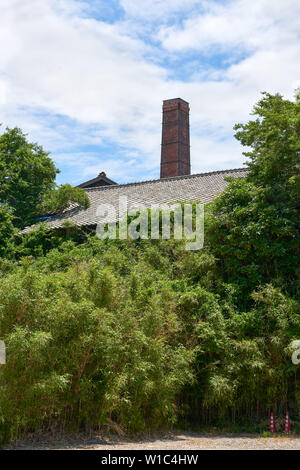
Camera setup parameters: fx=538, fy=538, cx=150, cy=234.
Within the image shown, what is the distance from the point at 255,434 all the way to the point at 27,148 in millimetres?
15344

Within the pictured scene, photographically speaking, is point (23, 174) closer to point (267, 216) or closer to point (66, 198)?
point (66, 198)

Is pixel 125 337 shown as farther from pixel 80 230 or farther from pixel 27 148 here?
pixel 27 148

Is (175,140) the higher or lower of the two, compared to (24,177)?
higher

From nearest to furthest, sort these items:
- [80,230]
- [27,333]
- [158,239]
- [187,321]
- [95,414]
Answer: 1. [27,333]
2. [95,414]
3. [187,321]
4. [158,239]
5. [80,230]

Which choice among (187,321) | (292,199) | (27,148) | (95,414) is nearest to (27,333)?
(95,414)

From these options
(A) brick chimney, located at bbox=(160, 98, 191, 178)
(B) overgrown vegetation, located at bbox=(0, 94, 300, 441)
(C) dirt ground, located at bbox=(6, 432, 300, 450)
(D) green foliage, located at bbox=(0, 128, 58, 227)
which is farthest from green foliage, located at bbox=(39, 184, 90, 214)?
(C) dirt ground, located at bbox=(6, 432, 300, 450)

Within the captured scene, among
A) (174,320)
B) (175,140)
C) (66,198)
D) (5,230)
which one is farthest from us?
(175,140)

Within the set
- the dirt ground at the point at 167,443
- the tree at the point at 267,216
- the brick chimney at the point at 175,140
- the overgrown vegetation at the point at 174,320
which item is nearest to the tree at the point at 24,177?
the brick chimney at the point at 175,140

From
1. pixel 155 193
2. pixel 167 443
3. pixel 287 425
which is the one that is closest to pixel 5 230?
pixel 155 193

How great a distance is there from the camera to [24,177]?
831 inches

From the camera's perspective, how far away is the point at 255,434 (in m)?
9.82

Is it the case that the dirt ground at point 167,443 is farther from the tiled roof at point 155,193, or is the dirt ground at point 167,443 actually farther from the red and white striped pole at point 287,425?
the tiled roof at point 155,193

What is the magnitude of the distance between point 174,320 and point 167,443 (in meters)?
2.29

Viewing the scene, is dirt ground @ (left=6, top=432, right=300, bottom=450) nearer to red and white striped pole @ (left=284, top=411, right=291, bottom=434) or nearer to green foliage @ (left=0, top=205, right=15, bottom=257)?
red and white striped pole @ (left=284, top=411, right=291, bottom=434)
